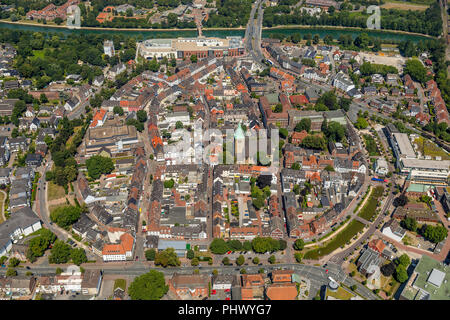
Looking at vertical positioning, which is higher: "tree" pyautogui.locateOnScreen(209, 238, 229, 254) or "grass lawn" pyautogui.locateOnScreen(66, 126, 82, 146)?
"grass lawn" pyautogui.locateOnScreen(66, 126, 82, 146)

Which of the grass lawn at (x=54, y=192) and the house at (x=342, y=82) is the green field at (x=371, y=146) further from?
the grass lawn at (x=54, y=192)

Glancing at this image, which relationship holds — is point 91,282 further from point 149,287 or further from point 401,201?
point 401,201

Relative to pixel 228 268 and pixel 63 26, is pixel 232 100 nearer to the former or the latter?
pixel 228 268

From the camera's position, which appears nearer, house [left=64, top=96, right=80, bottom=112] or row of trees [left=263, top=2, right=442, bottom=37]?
house [left=64, top=96, right=80, bottom=112]

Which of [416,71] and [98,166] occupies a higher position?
[416,71]

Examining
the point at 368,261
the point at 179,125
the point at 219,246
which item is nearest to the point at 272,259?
the point at 219,246

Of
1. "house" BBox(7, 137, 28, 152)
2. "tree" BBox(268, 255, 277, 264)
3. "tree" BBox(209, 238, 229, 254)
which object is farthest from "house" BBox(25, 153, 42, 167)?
"tree" BBox(268, 255, 277, 264)

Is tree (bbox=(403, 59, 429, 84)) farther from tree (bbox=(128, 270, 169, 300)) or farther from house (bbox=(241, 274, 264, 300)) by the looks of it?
tree (bbox=(128, 270, 169, 300))

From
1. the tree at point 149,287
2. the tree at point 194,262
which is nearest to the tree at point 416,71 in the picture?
the tree at point 194,262
